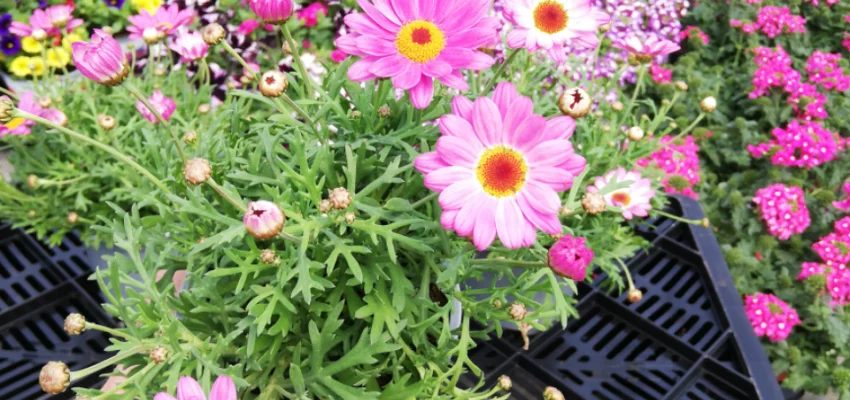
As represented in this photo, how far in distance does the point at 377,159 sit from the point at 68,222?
0.75 m

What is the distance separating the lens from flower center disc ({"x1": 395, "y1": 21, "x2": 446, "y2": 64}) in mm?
574

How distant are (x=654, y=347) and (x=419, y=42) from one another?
605mm

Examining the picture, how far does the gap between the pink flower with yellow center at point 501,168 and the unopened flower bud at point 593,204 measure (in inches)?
2.0

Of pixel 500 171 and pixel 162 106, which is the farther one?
pixel 162 106

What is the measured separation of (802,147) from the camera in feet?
Answer: 5.68

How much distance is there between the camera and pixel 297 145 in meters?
0.62

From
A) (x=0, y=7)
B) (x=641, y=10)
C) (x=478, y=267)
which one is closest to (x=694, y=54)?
(x=641, y=10)

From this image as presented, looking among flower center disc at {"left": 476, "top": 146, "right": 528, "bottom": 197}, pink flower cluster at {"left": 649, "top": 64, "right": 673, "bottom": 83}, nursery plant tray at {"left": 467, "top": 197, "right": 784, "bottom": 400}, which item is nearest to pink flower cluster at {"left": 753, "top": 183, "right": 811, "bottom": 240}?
pink flower cluster at {"left": 649, "top": 64, "right": 673, "bottom": 83}

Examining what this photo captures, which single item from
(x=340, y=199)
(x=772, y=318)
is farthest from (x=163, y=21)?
(x=772, y=318)

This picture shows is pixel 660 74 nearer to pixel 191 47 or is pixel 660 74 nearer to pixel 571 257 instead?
pixel 191 47

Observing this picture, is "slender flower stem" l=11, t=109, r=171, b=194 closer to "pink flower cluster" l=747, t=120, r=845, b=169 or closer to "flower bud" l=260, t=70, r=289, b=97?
"flower bud" l=260, t=70, r=289, b=97

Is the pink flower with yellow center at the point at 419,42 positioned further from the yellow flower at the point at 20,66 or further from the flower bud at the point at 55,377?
the yellow flower at the point at 20,66

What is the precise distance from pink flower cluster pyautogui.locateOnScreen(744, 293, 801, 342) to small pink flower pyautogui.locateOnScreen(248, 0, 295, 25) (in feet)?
4.29

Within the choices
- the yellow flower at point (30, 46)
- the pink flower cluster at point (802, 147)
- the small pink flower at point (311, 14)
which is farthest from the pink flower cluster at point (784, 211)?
the yellow flower at point (30, 46)
